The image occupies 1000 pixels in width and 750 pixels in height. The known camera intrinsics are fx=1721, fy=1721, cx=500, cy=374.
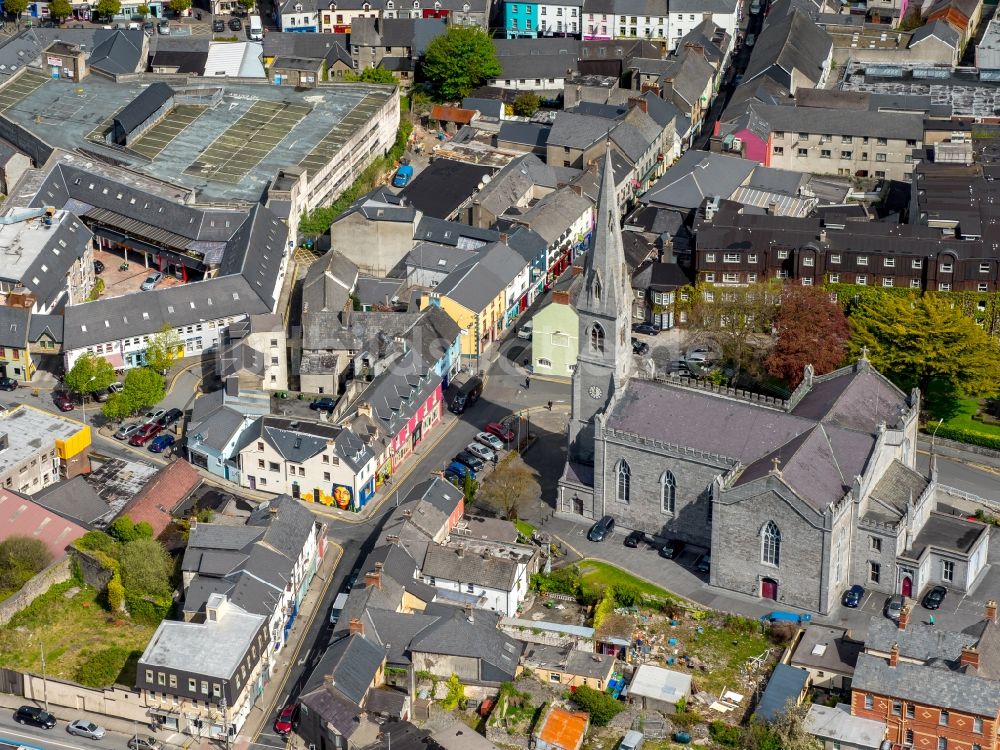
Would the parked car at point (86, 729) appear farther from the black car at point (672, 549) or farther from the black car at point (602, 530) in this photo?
the black car at point (672, 549)

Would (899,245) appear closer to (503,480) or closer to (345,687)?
(503,480)

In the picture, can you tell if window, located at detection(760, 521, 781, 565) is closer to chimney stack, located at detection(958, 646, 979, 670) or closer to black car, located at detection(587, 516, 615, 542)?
black car, located at detection(587, 516, 615, 542)

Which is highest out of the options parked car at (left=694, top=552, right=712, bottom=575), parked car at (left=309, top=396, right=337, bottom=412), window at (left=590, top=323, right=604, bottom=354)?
window at (left=590, top=323, right=604, bottom=354)

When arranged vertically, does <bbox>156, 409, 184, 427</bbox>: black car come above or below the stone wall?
above

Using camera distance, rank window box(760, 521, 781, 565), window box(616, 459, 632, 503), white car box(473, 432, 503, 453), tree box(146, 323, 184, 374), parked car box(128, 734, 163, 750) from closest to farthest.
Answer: parked car box(128, 734, 163, 750)
window box(760, 521, 781, 565)
window box(616, 459, 632, 503)
white car box(473, 432, 503, 453)
tree box(146, 323, 184, 374)

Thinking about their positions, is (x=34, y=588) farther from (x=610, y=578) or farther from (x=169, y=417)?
(x=610, y=578)

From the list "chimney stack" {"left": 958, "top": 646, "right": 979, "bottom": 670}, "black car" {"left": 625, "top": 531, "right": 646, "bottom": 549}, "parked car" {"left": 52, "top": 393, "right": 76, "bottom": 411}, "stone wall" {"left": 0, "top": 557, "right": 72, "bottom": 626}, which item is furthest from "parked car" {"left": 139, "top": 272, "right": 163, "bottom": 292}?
"chimney stack" {"left": 958, "top": 646, "right": 979, "bottom": 670}
